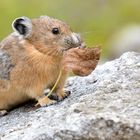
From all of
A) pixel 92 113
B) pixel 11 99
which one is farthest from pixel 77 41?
pixel 92 113

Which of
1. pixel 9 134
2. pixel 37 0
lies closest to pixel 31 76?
pixel 9 134

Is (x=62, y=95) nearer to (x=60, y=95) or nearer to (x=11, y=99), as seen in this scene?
(x=60, y=95)

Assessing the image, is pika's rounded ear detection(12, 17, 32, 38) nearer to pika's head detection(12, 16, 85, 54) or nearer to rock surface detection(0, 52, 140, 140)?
pika's head detection(12, 16, 85, 54)

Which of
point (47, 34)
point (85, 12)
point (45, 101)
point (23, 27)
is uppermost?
point (85, 12)

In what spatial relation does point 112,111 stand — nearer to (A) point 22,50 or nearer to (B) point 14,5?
(A) point 22,50

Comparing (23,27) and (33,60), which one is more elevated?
(23,27)

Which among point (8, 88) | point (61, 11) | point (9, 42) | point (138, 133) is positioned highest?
point (61, 11)
